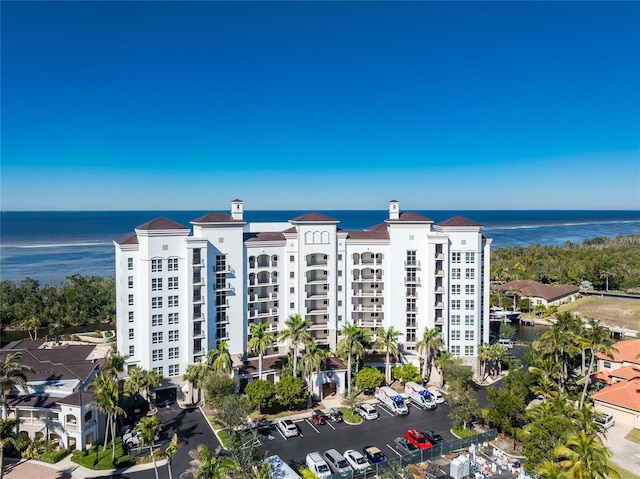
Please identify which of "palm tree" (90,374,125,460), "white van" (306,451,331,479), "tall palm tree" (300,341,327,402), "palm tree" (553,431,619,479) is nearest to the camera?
"palm tree" (553,431,619,479)

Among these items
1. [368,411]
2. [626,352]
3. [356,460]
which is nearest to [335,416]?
[368,411]

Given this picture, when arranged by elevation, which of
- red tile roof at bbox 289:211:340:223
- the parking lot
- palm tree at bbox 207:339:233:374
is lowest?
the parking lot

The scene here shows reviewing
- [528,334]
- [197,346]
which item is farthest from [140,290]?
[528,334]

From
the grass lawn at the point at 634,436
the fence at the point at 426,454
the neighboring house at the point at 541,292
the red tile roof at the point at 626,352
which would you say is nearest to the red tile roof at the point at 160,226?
the fence at the point at 426,454

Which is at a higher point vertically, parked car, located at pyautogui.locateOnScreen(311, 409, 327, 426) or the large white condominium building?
the large white condominium building

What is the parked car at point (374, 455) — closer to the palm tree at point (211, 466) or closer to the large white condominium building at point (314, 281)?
the palm tree at point (211, 466)

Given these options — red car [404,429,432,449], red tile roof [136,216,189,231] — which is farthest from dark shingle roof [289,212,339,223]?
red car [404,429,432,449]

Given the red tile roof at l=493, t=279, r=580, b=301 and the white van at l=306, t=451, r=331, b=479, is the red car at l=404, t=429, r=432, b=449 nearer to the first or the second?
the white van at l=306, t=451, r=331, b=479
